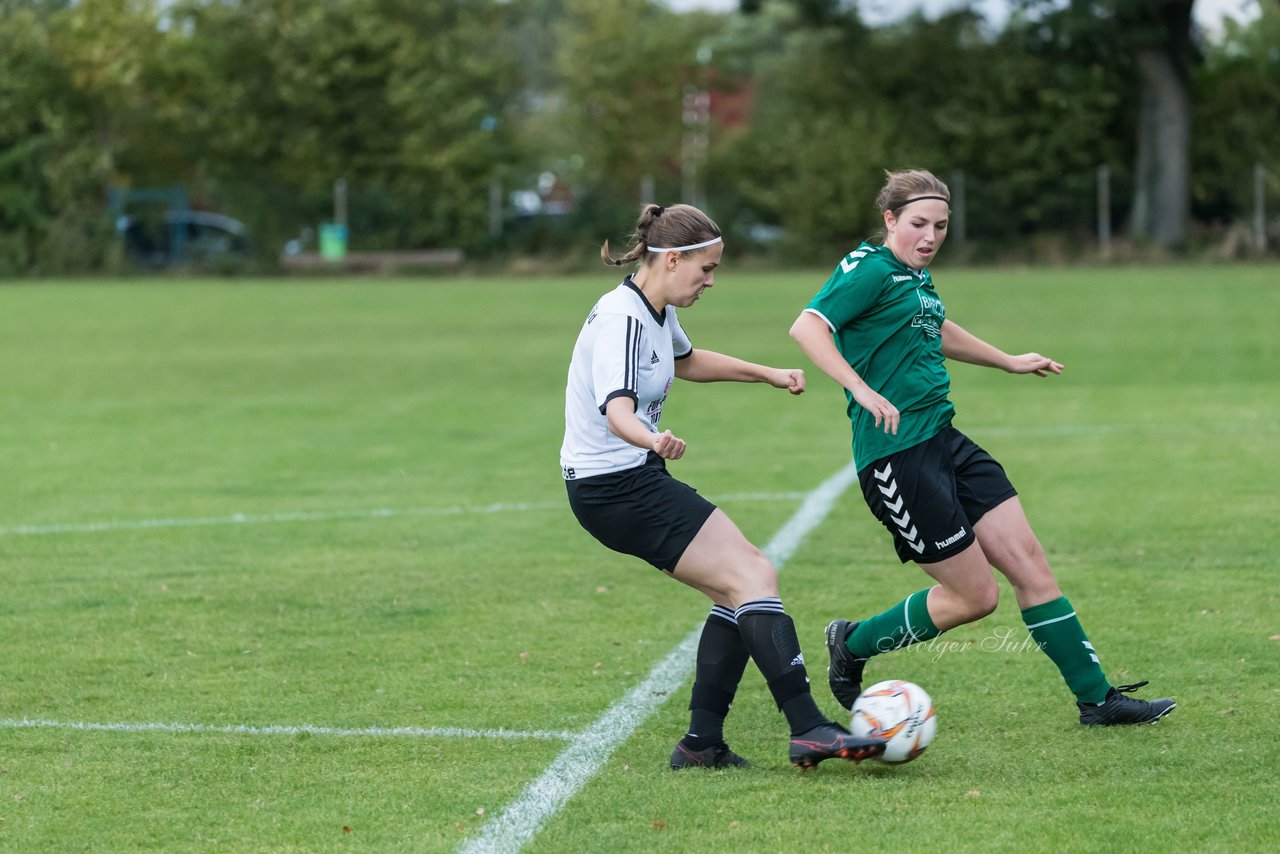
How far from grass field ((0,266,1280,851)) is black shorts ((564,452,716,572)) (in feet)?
2.21

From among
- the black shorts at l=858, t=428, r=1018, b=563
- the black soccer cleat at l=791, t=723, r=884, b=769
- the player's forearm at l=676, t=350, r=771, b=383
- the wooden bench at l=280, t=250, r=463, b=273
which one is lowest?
the wooden bench at l=280, t=250, r=463, b=273

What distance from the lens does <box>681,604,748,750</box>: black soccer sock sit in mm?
5059

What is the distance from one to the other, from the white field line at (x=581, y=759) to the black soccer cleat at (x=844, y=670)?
23.1 inches

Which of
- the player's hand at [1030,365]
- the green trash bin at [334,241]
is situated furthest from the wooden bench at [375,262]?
the player's hand at [1030,365]

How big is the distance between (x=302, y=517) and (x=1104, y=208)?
1324 inches

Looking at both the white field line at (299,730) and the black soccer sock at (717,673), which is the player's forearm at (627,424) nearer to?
the black soccer sock at (717,673)

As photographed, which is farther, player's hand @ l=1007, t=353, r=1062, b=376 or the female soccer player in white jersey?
player's hand @ l=1007, t=353, r=1062, b=376

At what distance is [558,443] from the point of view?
1284 centimetres

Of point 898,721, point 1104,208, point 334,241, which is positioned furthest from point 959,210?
point 898,721

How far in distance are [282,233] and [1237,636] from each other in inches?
1544

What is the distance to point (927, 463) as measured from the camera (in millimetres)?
5344

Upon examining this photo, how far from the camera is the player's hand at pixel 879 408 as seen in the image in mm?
5066

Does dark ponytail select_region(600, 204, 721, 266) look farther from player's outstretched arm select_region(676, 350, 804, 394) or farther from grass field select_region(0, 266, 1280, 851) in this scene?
grass field select_region(0, 266, 1280, 851)

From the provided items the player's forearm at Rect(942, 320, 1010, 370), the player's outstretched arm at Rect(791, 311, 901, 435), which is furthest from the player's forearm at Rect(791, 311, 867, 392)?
the player's forearm at Rect(942, 320, 1010, 370)
